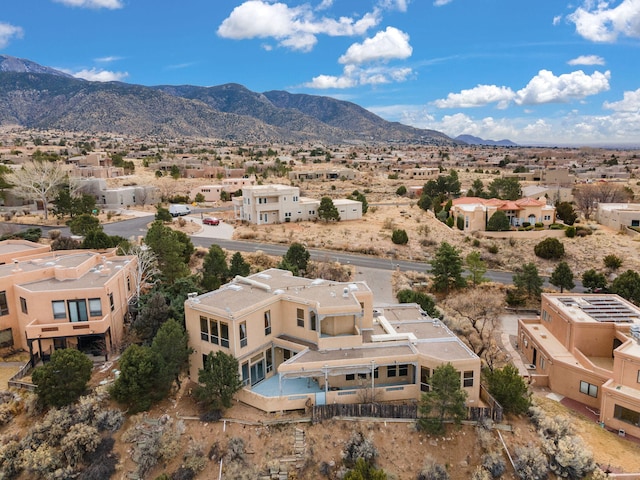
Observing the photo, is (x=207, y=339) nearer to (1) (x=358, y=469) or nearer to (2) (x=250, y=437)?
(2) (x=250, y=437)

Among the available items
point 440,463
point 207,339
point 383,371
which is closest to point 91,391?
point 207,339

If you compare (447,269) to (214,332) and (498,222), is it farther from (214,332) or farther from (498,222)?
(214,332)

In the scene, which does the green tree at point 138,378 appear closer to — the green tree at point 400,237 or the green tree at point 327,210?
the green tree at point 400,237

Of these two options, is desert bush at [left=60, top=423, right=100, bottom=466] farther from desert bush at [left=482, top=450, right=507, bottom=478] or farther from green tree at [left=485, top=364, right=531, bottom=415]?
green tree at [left=485, top=364, right=531, bottom=415]

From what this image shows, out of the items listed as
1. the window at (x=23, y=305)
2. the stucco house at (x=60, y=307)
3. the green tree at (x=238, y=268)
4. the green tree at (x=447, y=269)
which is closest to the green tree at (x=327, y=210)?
the green tree at (x=447, y=269)

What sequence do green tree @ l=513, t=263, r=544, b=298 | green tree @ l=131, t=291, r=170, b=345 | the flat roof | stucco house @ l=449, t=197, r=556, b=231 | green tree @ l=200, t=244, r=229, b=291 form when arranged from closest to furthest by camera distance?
green tree @ l=131, t=291, r=170, b=345, the flat roof, green tree @ l=200, t=244, r=229, b=291, green tree @ l=513, t=263, r=544, b=298, stucco house @ l=449, t=197, r=556, b=231

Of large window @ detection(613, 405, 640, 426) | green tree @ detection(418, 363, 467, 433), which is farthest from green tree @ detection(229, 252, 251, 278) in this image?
large window @ detection(613, 405, 640, 426)

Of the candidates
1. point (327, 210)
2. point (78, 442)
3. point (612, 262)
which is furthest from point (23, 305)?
point (612, 262)
